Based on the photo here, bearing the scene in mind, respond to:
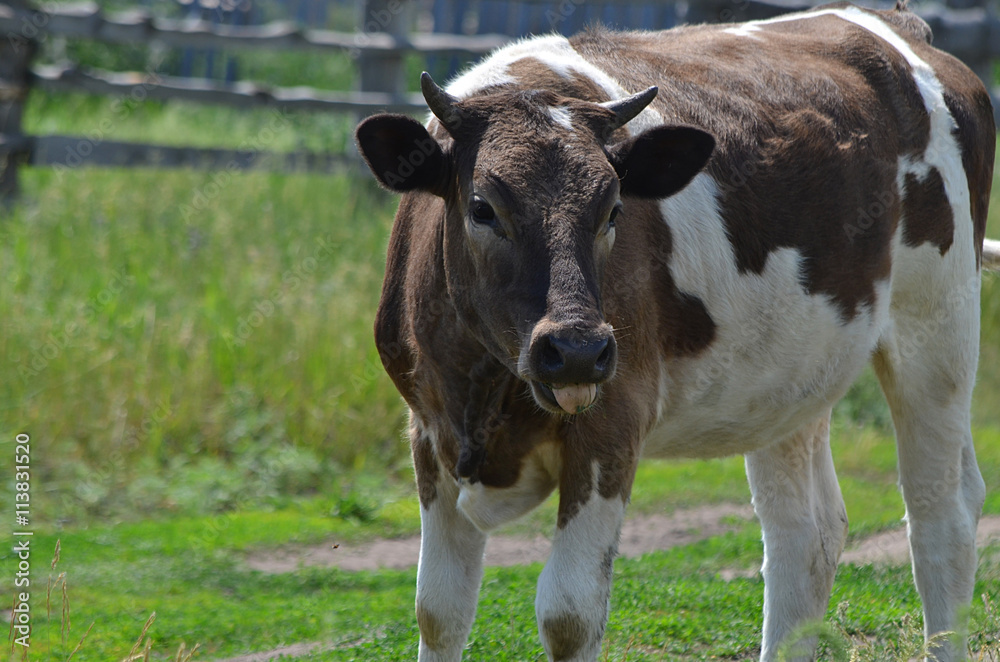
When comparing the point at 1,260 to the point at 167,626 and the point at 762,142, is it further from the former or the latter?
the point at 762,142

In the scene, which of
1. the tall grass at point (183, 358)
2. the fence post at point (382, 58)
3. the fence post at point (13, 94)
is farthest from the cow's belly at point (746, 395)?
the fence post at point (382, 58)

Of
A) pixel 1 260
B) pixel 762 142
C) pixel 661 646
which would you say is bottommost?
pixel 661 646

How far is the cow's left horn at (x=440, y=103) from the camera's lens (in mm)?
A: 3012

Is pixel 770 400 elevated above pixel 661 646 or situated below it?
above

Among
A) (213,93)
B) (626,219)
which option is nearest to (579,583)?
(626,219)

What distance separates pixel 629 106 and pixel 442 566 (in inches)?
65.8

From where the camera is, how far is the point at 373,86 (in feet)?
38.3

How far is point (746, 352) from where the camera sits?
378cm

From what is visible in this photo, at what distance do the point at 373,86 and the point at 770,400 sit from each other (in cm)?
862

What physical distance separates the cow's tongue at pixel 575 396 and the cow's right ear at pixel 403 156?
812mm

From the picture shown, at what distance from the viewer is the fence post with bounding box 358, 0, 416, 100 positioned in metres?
11.6

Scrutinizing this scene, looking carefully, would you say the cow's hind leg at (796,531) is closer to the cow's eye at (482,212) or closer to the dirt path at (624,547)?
the dirt path at (624,547)

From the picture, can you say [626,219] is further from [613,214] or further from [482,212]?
[482,212]

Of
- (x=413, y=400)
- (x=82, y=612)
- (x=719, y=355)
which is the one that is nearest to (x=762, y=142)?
(x=719, y=355)
